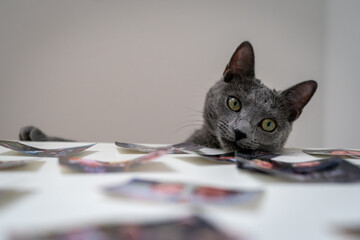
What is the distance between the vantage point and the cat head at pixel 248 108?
834 mm

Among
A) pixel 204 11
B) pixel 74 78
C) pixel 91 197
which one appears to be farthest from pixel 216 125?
pixel 74 78

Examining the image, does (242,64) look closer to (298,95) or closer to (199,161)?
(298,95)

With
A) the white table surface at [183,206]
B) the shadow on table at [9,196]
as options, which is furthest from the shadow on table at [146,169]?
the shadow on table at [9,196]

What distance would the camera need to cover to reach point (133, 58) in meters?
1.70

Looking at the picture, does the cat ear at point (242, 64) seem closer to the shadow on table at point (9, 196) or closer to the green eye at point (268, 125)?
the green eye at point (268, 125)

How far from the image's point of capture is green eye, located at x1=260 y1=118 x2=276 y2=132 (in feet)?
2.95

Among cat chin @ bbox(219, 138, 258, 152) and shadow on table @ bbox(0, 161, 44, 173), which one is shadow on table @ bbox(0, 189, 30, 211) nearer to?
shadow on table @ bbox(0, 161, 44, 173)

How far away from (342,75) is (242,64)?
880 mm

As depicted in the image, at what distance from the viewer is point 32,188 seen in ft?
1.28

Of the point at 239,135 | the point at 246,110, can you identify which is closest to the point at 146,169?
the point at 239,135

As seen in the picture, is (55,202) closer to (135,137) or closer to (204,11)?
(135,137)

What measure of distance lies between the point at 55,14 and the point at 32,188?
1585 millimetres

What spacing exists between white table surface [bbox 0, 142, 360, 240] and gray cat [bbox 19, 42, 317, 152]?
35 centimetres

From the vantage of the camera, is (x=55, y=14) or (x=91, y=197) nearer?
(x=91, y=197)
